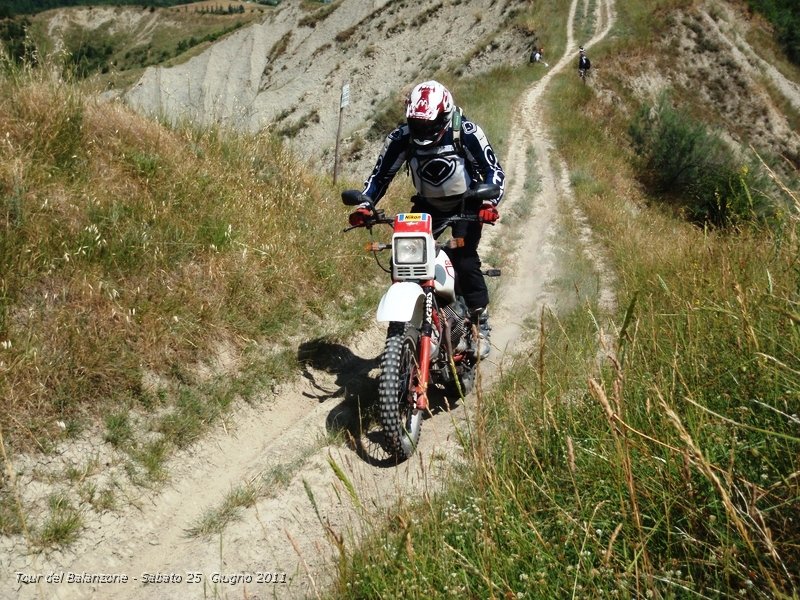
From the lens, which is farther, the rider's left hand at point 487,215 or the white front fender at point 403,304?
the rider's left hand at point 487,215

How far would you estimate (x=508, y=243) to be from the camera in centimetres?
1162

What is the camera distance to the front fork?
4656 millimetres

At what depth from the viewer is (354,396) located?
579 cm

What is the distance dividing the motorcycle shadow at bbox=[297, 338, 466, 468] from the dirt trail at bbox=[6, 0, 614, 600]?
0.02m

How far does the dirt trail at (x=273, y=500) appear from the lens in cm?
350

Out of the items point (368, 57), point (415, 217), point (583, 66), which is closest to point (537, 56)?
point (583, 66)

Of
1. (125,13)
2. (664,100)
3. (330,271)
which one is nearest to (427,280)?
(330,271)

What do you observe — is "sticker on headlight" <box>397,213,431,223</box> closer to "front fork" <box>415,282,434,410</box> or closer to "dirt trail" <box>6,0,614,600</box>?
"front fork" <box>415,282,434,410</box>

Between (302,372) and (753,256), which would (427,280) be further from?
(753,256)

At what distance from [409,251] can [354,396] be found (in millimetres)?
1585

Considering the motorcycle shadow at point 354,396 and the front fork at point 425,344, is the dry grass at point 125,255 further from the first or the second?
the front fork at point 425,344

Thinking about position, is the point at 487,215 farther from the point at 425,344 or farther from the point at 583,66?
the point at 583,66

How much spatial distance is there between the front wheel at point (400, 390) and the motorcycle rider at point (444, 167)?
0.93m

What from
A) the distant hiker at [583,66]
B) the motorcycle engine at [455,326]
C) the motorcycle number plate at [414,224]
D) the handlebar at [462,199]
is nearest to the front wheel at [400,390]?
the motorcycle number plate at [414,224]
